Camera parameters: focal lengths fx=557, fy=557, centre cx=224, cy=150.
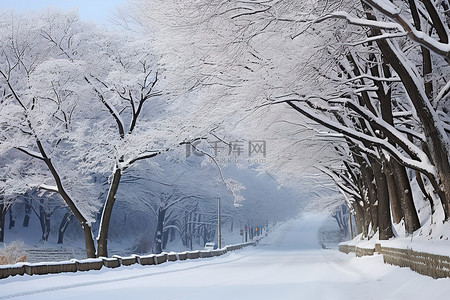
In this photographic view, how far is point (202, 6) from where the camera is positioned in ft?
34.7

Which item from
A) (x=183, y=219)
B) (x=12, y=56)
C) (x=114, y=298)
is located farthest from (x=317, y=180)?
(x=114, y=298)

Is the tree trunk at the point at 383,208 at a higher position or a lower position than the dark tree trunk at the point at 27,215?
lower

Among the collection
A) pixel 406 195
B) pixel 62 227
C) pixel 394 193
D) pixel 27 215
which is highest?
pixel 27 215

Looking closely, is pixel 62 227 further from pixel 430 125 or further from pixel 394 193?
pixel 430 125

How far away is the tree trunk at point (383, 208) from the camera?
72.9 ft

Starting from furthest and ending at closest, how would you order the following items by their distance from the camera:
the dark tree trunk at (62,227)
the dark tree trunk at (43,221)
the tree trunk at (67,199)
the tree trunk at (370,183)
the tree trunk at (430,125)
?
the dark tree trunk at (43,221) → the dark tree trunk at (62,227) → the tree trunk at (370,183) → the tree trunk at (67,199) → the tree trunk at (430,125)

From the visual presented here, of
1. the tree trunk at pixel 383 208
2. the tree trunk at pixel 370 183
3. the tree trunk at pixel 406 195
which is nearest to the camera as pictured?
the tree trunk at pixel 406 195

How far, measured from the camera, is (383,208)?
22.9m

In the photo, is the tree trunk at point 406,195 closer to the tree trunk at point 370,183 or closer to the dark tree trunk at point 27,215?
the tree trunk at point 370,183

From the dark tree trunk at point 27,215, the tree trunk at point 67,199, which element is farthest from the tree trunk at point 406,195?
the dark tree trunk at point 27,215

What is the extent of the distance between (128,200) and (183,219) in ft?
61.0

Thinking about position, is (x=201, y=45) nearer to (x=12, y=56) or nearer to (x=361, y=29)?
(x=361, y=29)

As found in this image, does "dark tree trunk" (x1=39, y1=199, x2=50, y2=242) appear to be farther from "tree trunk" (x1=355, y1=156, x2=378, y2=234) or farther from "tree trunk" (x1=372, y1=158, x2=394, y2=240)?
"tree trunk" (x1=372, y1=158, x2=394, y2=240)

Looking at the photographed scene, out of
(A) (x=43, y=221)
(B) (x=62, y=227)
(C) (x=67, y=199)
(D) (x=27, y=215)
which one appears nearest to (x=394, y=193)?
(C) (x=67, y=199)
